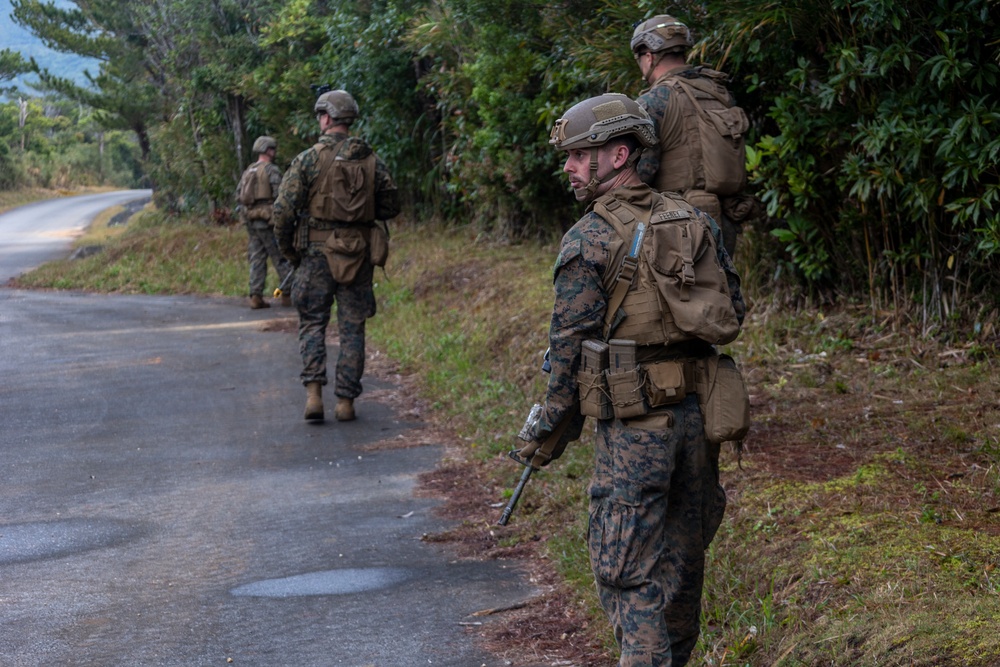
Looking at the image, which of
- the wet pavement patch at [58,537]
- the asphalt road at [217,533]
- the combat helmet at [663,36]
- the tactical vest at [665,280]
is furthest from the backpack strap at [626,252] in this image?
the wet pavement patch at [58,537]

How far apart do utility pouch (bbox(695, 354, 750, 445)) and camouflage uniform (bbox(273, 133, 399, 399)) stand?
5.43 m

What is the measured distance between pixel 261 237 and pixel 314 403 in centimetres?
832

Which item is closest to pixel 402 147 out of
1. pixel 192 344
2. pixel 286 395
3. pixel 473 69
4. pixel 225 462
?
pixel 473 69

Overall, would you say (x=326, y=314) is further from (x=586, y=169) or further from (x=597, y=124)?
(x=597, y=124)

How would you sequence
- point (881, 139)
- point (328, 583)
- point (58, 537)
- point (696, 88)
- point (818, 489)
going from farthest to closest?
point (881, 139) → point (58, 537) → point (696, 88) → point (328, 583) → point (818, 489)

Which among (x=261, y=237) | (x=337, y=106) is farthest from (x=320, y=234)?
(x=261, y=237)

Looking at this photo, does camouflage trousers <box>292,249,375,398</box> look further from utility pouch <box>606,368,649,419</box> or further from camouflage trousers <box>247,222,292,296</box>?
camouflage trousers <box>247,222,292,296</box>

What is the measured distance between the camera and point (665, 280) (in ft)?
12.2

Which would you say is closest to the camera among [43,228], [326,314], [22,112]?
[326,314]

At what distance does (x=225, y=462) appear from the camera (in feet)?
26.3

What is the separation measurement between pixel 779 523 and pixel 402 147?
13.9 m

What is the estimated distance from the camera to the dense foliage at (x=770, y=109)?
711 cm

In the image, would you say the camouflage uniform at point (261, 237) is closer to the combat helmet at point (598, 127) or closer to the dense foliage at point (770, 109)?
the dense foliage at point (770, 109)

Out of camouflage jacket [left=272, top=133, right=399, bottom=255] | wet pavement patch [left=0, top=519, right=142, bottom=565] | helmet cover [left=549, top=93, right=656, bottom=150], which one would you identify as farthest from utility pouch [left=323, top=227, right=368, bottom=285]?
helmet cover [left=549, top=93, right=656, bottom=150]
